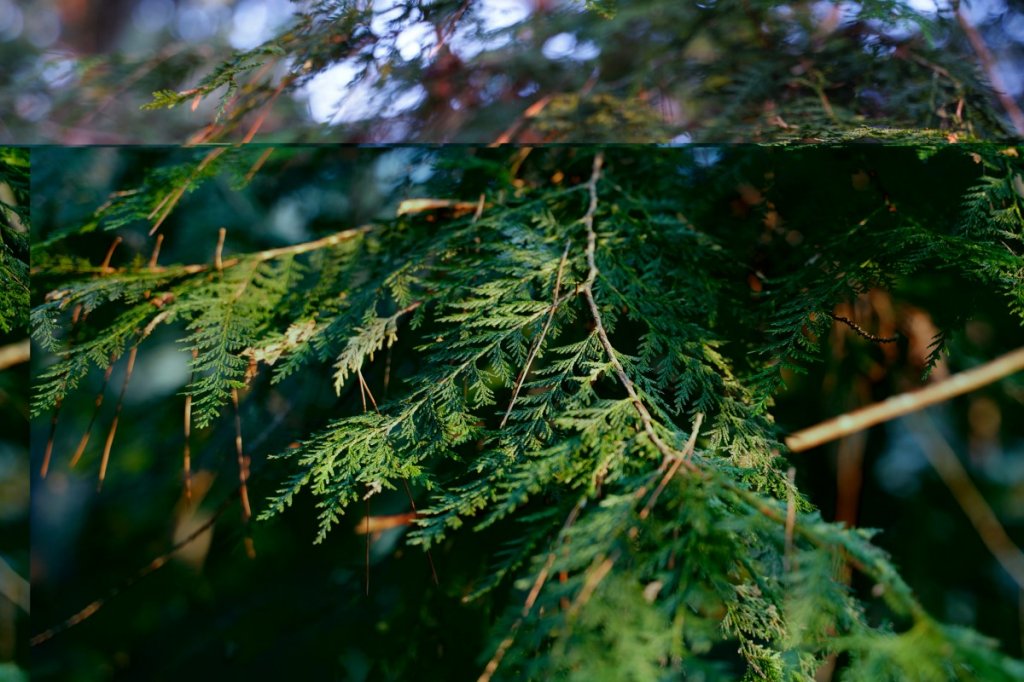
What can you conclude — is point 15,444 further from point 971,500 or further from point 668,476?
point 971,500

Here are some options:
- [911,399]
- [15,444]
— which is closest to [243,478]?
[15,444]

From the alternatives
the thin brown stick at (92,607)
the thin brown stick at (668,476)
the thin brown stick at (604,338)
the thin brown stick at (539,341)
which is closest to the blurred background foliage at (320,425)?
the thin brown stick at (92,607)

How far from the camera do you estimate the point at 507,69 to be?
3.08 ft

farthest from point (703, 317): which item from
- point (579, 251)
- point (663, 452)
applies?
point (663, 452)

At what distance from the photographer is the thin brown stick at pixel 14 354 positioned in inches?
39.0

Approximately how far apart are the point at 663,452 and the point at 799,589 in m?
0.11

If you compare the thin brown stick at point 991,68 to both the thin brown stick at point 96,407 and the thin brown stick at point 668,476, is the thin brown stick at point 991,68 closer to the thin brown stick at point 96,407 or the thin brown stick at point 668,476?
the thin brown stick at point 668,476

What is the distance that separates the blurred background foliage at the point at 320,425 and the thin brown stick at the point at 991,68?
3.6 inches

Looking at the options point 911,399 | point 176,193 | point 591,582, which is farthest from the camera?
point 911,399

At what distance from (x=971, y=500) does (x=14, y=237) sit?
1.67 meters

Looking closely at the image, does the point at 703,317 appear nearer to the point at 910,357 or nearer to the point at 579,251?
the point at 579,251

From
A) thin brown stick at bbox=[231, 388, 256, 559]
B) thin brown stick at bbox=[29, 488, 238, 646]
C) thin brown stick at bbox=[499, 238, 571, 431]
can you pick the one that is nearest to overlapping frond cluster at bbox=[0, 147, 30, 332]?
thin brown stick at bbox=[231, 388, 256, 559]

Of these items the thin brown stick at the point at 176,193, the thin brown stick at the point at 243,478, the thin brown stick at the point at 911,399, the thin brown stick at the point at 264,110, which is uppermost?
the thin brown stick at the point at 264,110

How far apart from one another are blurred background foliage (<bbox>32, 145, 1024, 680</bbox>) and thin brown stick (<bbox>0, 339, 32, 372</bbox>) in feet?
0.19
